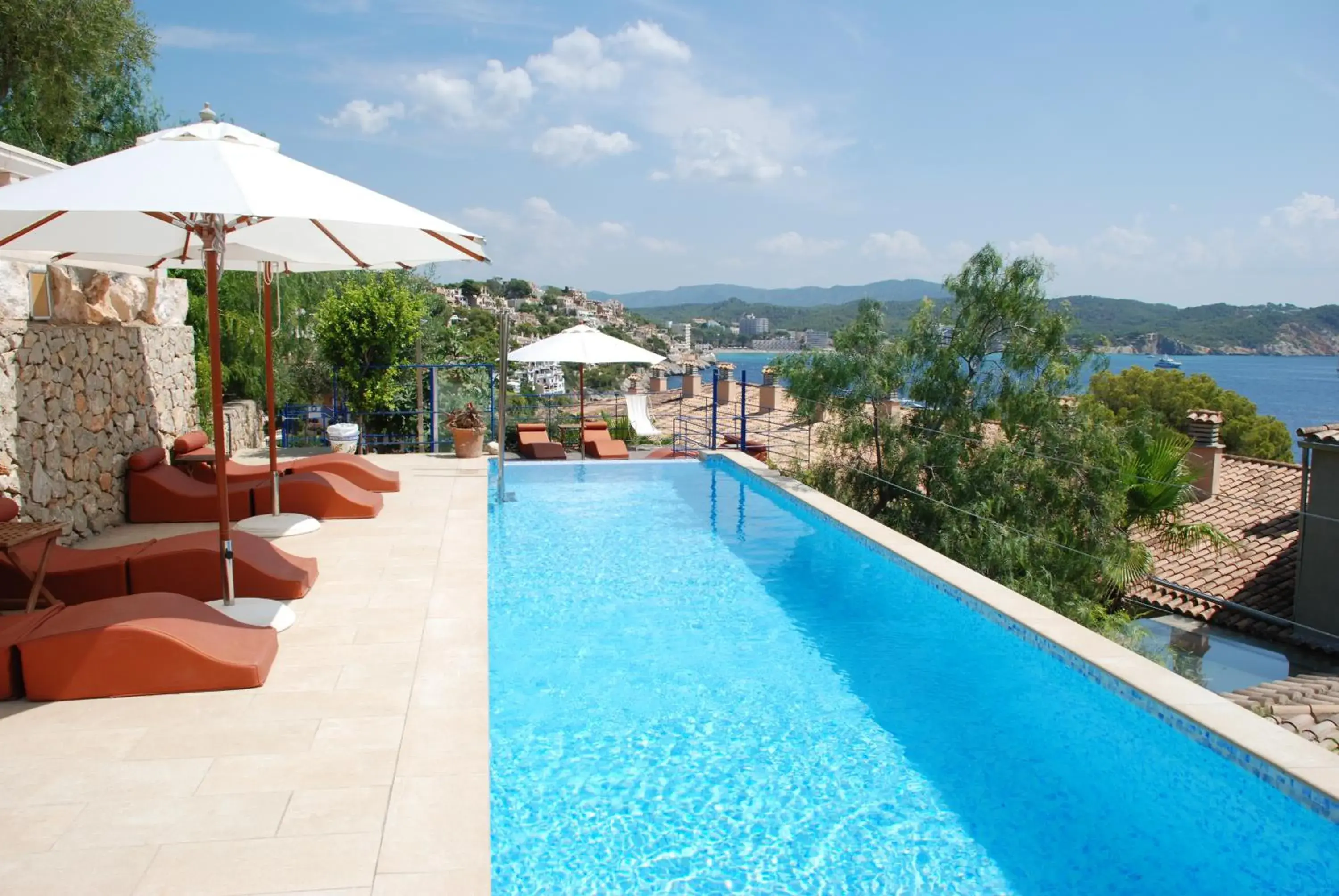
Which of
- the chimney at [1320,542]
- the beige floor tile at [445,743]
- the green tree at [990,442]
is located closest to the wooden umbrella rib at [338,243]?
the beige floor tile at [445,743]

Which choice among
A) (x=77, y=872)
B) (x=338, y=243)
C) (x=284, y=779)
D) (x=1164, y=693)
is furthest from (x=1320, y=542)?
(x=77, y=872)

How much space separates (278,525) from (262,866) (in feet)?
16.2

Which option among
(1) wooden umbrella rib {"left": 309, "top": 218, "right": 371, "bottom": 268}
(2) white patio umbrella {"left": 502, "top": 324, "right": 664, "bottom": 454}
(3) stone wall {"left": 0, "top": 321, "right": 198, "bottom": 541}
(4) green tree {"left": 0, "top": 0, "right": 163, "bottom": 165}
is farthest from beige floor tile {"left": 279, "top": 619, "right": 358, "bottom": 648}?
(4) green tree {"left": 0, "top": 0, "right": 163, "bottom": 165}

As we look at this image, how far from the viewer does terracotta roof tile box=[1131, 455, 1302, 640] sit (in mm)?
12367

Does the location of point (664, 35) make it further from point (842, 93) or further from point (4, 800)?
point (4, 800)

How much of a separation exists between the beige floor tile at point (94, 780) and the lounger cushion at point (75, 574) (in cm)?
181

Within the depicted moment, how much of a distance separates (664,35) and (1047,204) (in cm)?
1426

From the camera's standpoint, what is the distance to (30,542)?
457 centimetres

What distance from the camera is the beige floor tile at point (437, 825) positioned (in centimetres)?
284

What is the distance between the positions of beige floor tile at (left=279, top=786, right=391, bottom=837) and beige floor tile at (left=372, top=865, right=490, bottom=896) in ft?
1.02

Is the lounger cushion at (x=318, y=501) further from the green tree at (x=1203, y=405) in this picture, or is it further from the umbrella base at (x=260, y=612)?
the green tree at (x=1203, y=405)

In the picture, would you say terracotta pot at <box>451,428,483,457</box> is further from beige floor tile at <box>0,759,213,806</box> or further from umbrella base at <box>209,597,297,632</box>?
beige floor tile at <box>0,759,213,806</box>

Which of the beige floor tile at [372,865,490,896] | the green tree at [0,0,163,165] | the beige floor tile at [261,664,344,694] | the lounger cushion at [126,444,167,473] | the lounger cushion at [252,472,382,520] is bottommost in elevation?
the beige floor tile at [372,865,490,896]

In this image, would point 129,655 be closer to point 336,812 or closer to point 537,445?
point 336,812
